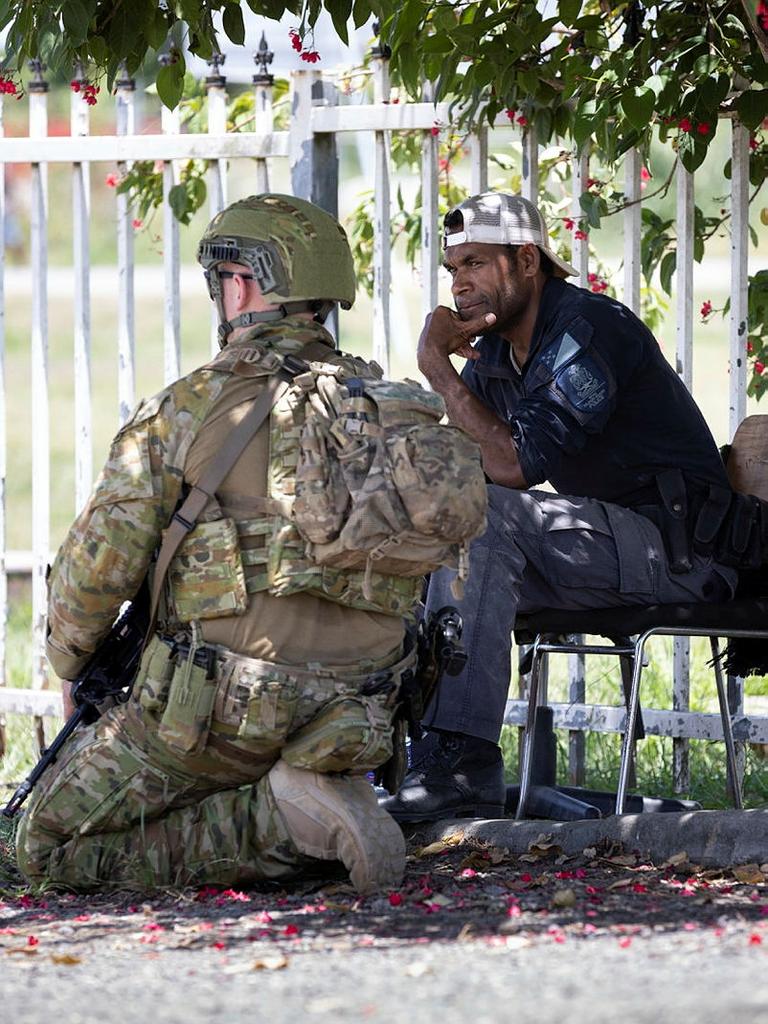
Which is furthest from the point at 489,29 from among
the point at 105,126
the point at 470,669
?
the point at 105,126

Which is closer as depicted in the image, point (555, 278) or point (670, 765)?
point (555, 278)

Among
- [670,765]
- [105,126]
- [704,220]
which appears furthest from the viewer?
[105,126]

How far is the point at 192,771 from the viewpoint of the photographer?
12.0 feet

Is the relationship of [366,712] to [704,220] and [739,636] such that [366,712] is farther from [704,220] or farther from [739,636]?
[704,220]

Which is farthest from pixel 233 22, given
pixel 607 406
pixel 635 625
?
pixel 635 625

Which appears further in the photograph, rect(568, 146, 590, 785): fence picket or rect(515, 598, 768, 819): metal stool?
rect(568, 146, 590, 785): fence picket

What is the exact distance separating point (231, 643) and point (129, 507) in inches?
14.4

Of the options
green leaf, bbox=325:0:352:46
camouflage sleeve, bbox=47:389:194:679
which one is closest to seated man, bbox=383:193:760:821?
green leaf, bbox=325:0:352:46

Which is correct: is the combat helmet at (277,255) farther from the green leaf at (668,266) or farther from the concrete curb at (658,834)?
the green leaf at (668,266)

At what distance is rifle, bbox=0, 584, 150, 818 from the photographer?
376cm

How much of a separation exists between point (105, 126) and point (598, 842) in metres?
16.1

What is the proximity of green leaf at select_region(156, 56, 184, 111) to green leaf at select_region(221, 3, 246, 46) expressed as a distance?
0.74 ft

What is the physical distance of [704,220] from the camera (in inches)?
209

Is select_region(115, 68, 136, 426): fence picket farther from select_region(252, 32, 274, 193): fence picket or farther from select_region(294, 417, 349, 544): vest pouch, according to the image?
select_region(294, 417, 349, 544): vest pouch
